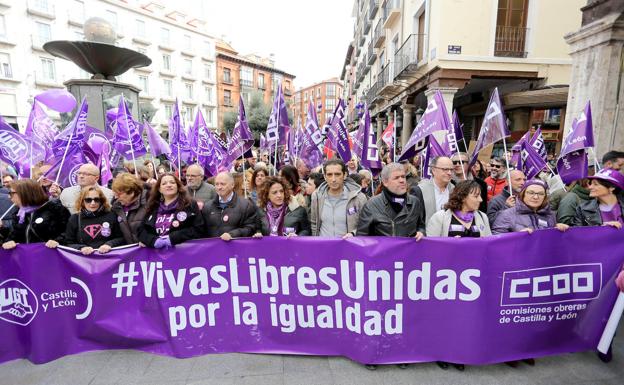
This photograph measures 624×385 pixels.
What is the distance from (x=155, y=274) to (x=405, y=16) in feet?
58.4

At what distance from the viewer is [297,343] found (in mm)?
3002

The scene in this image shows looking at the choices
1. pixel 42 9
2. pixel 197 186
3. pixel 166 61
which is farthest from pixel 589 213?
pixel 166 61

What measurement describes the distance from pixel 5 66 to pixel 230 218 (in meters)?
34.9

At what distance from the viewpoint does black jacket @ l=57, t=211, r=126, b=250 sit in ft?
10.4

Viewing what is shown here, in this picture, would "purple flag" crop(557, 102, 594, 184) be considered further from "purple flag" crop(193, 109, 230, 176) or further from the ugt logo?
the ugt logo

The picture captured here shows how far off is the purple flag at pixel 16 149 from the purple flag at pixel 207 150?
9.66ft

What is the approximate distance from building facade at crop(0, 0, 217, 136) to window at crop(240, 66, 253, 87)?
266 inches

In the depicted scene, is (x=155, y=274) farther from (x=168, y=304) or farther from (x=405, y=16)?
(x=405, y=16)

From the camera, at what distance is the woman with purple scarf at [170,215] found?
10.1ft

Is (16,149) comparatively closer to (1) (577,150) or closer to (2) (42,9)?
(1) (577,150)

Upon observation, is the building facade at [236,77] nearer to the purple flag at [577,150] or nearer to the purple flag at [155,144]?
the purple flag at [155,144]

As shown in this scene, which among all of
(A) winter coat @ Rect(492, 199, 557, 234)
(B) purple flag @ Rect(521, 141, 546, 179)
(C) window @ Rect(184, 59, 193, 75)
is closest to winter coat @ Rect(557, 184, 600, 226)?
(A) winter coat @ Rect(492, 199, 557, 234)

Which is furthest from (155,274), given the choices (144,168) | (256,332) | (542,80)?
(542,80)

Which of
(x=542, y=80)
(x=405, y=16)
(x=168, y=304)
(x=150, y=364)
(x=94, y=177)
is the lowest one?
(x=150, y=364)
